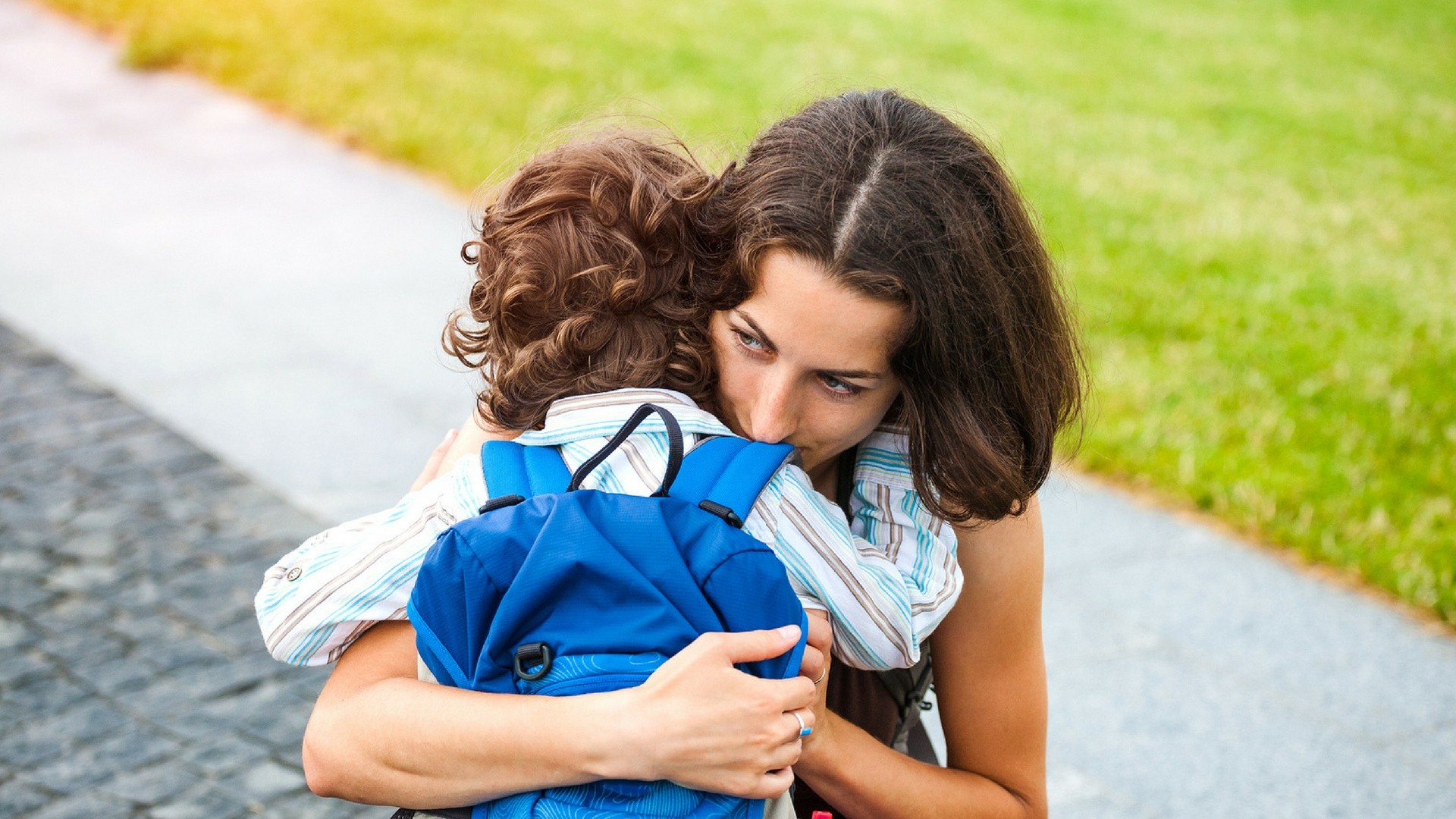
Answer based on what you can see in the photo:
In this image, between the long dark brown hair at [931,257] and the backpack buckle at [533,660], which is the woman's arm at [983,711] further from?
the backpack buckle at [533,660]

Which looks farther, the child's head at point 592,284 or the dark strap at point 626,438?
the child's head at point 592,284

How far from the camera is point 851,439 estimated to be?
177 centimetres

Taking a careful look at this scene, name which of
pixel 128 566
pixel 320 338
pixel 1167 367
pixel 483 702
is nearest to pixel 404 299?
pixel 320 338

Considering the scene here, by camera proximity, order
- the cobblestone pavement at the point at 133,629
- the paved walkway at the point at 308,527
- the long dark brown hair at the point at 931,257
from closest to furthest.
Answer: the long dark brown hair at the point at 931,257 < the cobblestone pavement at the point at 133,629 < the paved walkway at the point at 308,527

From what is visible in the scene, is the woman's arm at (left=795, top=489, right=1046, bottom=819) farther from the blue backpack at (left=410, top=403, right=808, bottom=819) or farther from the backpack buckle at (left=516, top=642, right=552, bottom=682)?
the backpack buckle at (left=516, top=642, right=552, bottom=682)

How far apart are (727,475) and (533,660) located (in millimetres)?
297

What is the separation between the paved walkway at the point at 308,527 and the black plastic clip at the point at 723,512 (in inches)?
80.0

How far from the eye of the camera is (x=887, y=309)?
1.64 m

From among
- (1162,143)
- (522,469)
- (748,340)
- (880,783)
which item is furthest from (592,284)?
(1162,143)

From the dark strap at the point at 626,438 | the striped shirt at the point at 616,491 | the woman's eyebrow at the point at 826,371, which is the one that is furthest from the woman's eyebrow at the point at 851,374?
the dark strap at the point at 626,438

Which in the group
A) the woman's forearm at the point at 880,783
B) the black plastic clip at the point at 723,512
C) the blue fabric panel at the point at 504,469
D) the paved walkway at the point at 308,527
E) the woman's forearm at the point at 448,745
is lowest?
the paved walkway at the point at 308,527

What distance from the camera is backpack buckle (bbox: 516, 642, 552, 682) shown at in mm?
1418

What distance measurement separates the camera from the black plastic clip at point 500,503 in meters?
1.46

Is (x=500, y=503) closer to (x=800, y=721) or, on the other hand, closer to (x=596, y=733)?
(x=596, y=733)
